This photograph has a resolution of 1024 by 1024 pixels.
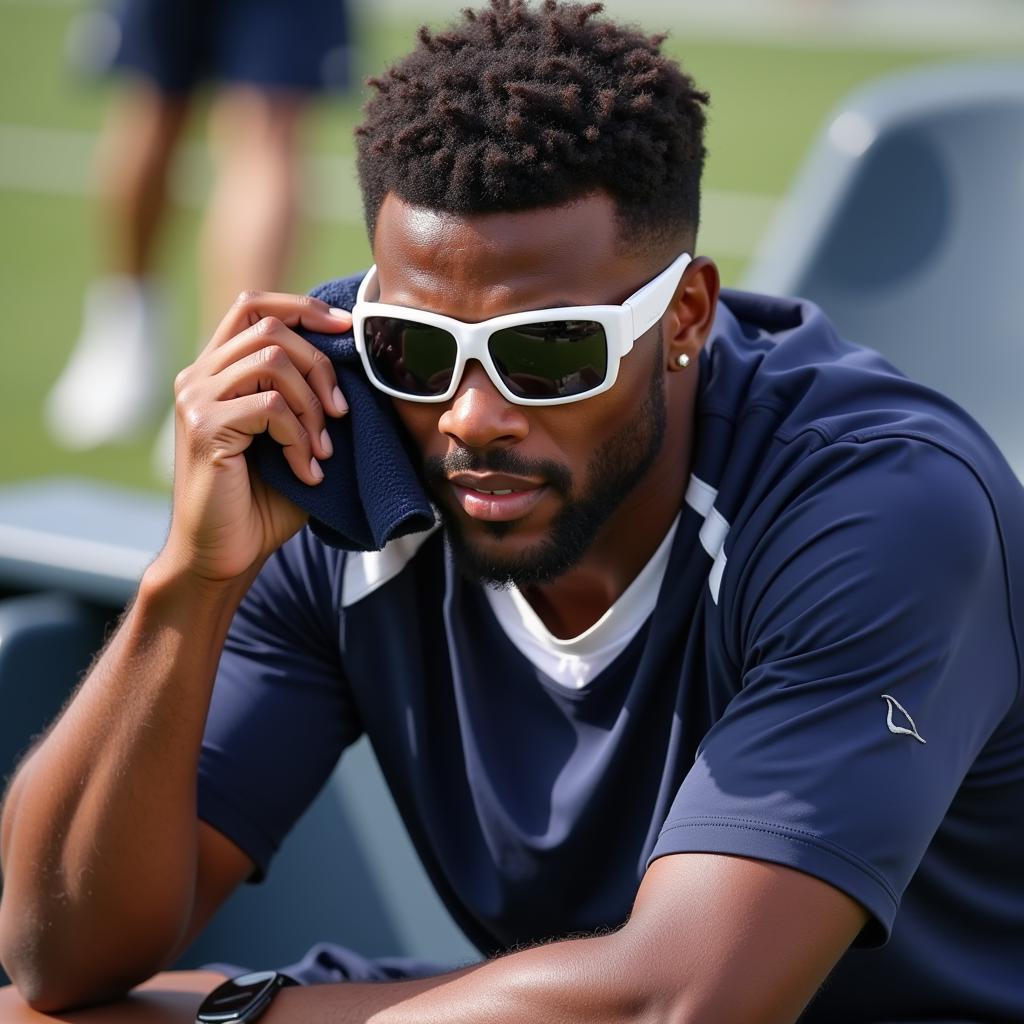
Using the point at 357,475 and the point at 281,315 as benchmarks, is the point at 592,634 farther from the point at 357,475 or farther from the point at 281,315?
the point at 281,315

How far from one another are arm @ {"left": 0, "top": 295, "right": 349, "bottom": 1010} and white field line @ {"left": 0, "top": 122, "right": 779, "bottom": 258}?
21.7 feet

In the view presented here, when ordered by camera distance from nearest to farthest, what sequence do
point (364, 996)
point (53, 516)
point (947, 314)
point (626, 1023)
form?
point (626, 1023) < point (364, 996) < point (53, 516) < point (947, 314)

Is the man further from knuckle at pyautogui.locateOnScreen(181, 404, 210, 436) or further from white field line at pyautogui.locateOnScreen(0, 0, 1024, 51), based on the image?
white field line at pyautogui.locateOnScreen(0, 0, 1024, 51)

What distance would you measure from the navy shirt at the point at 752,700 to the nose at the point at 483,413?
0.90ft

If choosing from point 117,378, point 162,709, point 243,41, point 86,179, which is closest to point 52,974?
point 162,709

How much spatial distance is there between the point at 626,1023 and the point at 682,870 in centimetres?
18

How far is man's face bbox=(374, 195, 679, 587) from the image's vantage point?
2291 millimetres

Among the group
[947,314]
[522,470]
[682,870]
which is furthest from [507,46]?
[947,314]

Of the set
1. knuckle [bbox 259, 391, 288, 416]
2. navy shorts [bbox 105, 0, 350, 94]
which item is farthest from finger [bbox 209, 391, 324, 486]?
navy shorts [bbox 105, 0, 350, 94]

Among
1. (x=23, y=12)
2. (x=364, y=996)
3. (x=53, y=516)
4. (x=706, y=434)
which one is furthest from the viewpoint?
(x=23, y=12)

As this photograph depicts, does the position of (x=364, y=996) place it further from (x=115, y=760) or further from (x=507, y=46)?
(x=507, y=46)

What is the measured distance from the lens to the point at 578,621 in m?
2.56

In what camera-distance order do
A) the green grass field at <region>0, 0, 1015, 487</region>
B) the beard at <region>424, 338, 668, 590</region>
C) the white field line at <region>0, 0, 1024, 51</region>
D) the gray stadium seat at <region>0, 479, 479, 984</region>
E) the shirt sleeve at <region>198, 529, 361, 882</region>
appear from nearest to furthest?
the beard at <region>424, 338, 668, 590</region>, the shirt sleeve at <region>198, 529, 361, 882</region>, the gray stadium seat at <region>0, 479, 479, 984</region>, the green grass field at <region>0, 0, 1015, 487</region>, the white field line at <region>0, 0, 1024, 51</region>

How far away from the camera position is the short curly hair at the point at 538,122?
2.28m
